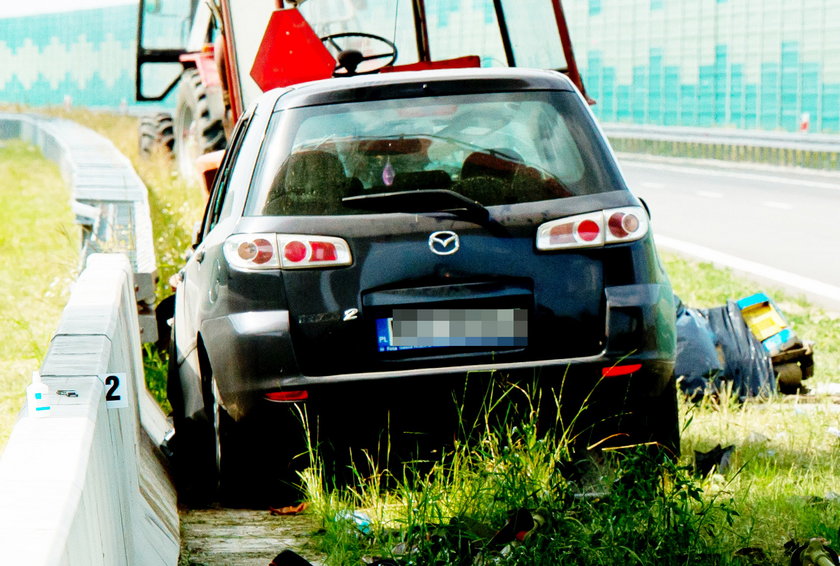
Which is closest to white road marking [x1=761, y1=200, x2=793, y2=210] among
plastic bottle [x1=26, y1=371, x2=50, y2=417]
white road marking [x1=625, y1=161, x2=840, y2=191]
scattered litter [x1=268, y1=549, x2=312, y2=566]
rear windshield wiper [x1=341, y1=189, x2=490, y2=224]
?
white road marking [x1=625, y1=161, x2=840, y2=191]

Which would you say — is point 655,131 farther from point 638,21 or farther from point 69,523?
point 69,523

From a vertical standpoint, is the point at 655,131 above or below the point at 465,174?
below

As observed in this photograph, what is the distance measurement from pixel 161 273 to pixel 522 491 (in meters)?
6.13

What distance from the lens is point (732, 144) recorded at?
96.1 feet

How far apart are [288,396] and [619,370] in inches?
47.8

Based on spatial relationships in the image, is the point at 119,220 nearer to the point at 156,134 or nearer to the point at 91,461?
the point at 91,461

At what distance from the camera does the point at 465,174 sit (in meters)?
5.39

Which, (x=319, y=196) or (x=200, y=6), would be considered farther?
(x=200, y=6)

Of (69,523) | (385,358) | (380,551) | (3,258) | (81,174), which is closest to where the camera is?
(69,523)

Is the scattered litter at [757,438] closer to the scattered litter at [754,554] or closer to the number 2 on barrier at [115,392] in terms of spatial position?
the scattered litter at [754,554]

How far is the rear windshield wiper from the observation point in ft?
17.2

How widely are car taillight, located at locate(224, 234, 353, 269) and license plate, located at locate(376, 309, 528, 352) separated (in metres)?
0.29

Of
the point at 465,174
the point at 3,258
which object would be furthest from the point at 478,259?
the point at 3,258

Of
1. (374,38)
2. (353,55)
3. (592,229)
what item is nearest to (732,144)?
(374,38)
